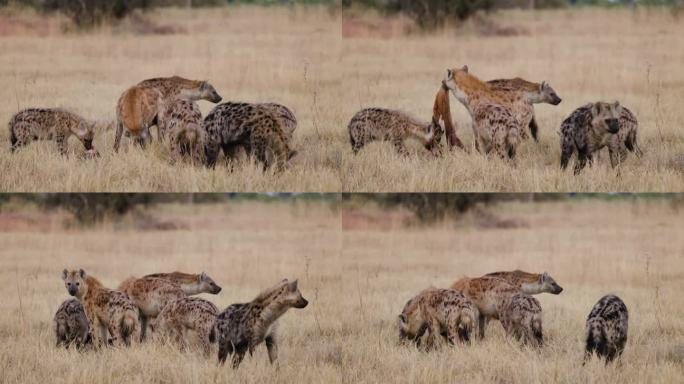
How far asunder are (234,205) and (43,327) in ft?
6.13

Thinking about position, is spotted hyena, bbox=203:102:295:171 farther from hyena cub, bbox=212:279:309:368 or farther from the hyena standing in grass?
the hyena standing in grass

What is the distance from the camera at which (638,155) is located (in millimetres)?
14414

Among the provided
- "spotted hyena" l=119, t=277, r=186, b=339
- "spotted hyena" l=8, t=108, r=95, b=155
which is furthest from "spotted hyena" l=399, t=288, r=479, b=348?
"spotted hyena" l=8, t=108, r=95, b=155

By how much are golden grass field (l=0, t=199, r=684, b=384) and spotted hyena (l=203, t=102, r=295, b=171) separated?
553 mm

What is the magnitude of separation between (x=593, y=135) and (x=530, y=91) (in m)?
0.86

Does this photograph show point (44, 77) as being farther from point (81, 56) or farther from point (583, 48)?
point (583, 48)

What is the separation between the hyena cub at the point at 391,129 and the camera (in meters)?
14.4

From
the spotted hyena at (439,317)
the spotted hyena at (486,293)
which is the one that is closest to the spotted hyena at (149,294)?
the spotted hyena at (439,317)

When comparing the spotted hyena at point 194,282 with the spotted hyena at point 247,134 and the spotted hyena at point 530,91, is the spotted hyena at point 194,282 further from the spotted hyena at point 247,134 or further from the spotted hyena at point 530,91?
the spotted hyena at point 530,91

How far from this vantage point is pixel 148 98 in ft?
47.7

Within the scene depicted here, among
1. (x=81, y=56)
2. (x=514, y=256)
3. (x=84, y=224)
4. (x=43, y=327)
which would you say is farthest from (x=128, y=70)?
(x=514, y=256)

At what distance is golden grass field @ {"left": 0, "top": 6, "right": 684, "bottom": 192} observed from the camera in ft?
46.0

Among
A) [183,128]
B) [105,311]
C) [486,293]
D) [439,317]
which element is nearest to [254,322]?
[105,311]

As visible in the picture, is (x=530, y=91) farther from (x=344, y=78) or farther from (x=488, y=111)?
(x=344, y=78)
